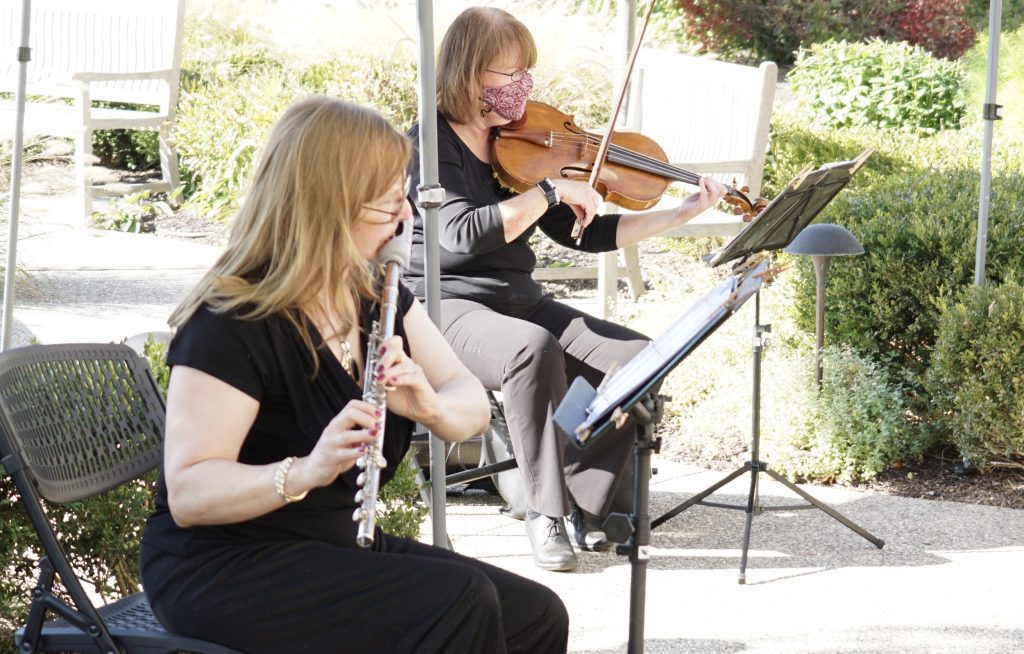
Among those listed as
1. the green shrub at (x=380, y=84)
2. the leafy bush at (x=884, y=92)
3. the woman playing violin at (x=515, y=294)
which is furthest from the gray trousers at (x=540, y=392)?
the leafy bush at (x=884, y=92)

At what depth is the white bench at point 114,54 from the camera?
8.64 meters

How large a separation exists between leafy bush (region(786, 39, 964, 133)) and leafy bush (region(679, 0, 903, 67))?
12.7 ft

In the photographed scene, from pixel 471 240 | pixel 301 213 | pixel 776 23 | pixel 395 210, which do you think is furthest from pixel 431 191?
pixel 776 23

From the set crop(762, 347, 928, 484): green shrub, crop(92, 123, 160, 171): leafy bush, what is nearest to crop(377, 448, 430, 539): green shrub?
crop(762, 347, 928, 484): green shrub

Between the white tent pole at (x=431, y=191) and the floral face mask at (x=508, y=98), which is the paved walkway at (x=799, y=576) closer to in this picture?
the white tent pole at (x=431, y=191)

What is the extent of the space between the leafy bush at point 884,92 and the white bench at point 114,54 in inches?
198

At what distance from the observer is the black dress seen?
1.82m

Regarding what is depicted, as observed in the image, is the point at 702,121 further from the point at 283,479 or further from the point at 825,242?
the point at 283,479

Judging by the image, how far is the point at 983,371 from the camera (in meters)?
4.08

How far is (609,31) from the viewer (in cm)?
1102

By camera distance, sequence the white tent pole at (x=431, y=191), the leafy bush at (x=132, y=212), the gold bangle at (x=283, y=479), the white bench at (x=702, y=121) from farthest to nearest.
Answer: the leafy bush at (x=132, y=212) → the white bench at (x=702, y=121) → the white tent pole at (x=431, y=191) → the gold bangle at (x=283, y=479)

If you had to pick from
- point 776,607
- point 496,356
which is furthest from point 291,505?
point 776,607

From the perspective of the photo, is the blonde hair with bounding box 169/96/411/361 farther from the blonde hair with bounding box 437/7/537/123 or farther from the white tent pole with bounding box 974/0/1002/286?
the white tent pole with bounding box 974/0/1002/286

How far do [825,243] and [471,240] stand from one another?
1125 millimetres
